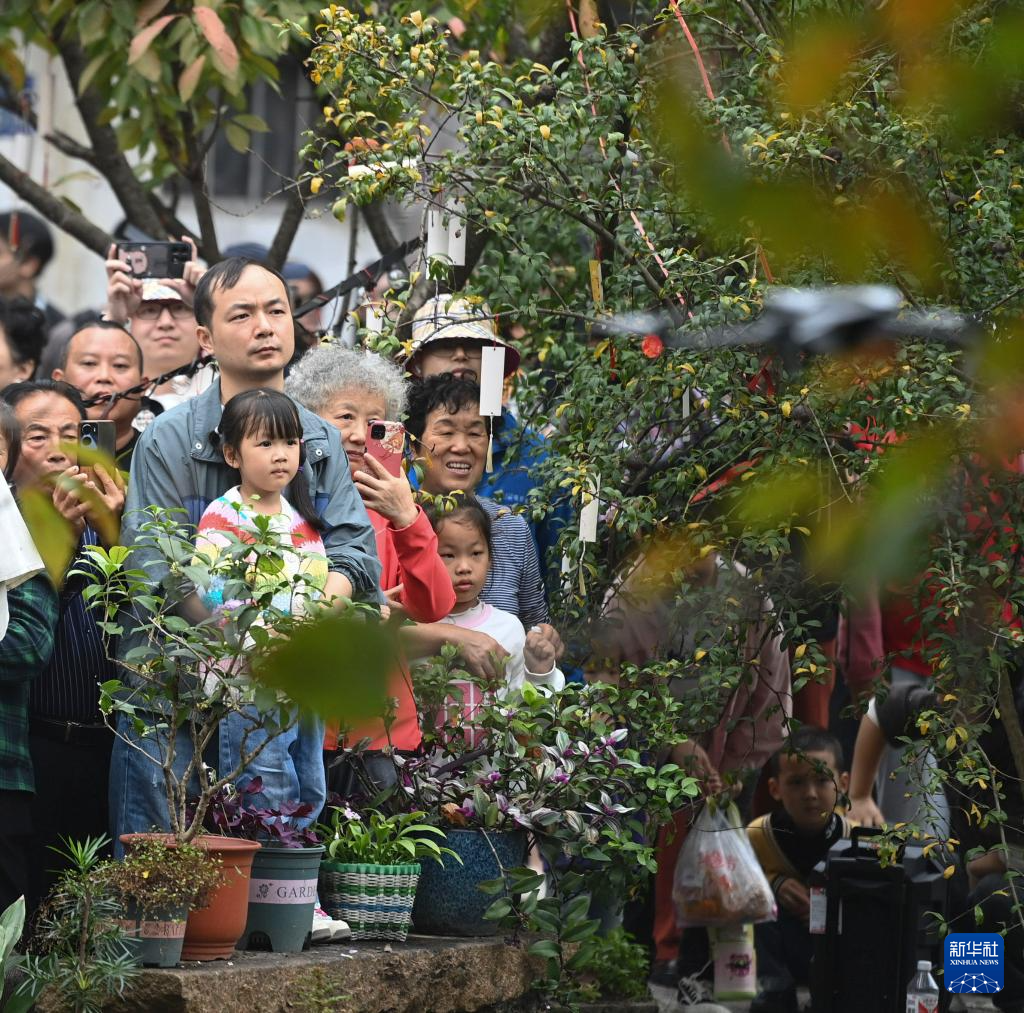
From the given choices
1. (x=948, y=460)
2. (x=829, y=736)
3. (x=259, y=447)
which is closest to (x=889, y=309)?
(x=948, y=460)

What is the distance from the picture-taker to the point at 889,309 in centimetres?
156

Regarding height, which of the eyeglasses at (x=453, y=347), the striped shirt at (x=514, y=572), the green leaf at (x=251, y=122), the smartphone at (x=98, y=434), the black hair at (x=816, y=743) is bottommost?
the black hair at (x=816, y=743)

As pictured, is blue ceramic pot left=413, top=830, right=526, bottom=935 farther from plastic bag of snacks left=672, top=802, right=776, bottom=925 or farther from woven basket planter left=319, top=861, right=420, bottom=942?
plastic bag of snacks left=672, top=802, right=776, bottom=925

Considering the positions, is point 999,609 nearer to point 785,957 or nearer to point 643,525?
point 643,525

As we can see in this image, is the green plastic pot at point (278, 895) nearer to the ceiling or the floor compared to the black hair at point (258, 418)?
nearer to the floor

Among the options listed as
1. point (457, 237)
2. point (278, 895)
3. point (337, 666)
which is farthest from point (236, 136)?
point (337, 666)

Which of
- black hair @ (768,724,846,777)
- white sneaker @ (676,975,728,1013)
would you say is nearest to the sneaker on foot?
white sneaker @ (676,975,728,1013)

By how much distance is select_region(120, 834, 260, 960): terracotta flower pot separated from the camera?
4.13 meters

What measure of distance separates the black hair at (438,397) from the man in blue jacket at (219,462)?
86cm

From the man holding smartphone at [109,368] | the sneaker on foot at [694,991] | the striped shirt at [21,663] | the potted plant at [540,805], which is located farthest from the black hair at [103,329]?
the sneaker on foot at [694,991]

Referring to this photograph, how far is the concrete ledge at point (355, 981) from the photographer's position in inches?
155

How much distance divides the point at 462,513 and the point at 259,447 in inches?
44.6

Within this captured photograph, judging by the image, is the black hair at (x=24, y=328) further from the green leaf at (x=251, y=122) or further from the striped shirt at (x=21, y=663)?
the striped shirt at (x=21, y=663)

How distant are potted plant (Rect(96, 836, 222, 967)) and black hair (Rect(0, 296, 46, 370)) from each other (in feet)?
10.0
